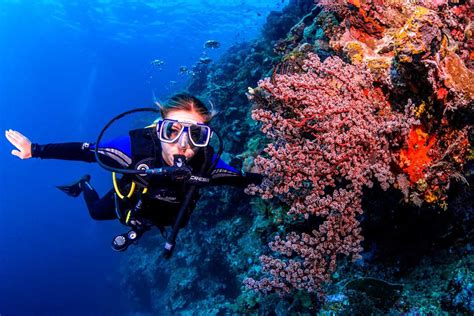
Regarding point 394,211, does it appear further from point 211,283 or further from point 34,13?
point 34,13

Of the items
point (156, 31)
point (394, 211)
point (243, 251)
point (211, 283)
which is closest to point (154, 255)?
point (211, 283)

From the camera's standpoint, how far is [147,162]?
3.37 m

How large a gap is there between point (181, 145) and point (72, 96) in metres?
81.0

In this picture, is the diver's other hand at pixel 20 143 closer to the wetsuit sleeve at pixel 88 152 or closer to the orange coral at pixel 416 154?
the wetsuit sleeve at pixel 88 152

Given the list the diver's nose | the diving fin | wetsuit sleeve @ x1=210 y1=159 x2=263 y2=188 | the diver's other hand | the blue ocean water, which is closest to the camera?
the diver's nose

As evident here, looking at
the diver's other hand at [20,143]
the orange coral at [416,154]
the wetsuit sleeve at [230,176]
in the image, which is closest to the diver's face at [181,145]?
the wetsuit sleeve at [230,176]

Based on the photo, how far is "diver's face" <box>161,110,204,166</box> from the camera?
3.26m

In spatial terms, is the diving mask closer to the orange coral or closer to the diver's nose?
the diver's nose

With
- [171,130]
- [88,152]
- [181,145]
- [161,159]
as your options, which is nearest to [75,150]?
[88,152]

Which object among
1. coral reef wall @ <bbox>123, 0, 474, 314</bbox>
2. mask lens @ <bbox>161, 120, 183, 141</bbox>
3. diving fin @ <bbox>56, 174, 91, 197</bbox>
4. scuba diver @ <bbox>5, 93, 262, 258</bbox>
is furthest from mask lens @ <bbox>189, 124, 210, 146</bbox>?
diving fin @ <bbox>56, 174, 91, 197</bbox>

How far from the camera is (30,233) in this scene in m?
37.2

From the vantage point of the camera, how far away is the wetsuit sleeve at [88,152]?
3494 mm

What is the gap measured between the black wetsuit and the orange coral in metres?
1.63

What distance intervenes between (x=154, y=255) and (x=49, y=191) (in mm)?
47986
